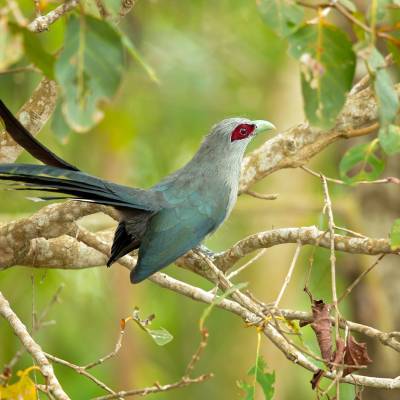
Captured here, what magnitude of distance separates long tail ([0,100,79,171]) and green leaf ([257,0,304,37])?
1.24 metres

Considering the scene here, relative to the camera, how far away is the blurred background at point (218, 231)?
266 inches

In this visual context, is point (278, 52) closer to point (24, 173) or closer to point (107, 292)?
point (107, 292)

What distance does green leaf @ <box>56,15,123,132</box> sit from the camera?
180 cm

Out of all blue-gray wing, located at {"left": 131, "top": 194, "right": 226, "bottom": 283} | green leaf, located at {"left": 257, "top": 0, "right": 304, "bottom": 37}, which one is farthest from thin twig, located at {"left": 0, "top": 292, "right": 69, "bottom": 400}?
green leaf, located at {"left": 257, "top": 0, "right": 304, "bottom": 37}

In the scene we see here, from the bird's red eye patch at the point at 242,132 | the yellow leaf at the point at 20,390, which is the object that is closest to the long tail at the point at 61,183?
the yellow leaf at the point at 20,390

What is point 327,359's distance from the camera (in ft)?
9.35

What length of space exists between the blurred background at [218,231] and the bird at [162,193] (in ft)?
5.63

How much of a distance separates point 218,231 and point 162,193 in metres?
2.65

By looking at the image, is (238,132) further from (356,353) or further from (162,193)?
(356,353)

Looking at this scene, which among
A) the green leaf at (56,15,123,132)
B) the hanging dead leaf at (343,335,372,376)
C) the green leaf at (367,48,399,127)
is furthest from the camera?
the hanging dead leaf at (343,335,372,376)

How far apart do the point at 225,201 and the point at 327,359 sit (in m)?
1.36

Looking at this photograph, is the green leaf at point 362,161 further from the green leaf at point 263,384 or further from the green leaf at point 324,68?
the green leaf at point 324,68

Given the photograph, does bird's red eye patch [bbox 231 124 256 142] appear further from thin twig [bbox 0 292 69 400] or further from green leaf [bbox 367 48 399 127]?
green leaf [bbox 367 48 399 127]

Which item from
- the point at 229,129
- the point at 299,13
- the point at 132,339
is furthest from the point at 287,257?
the point at 299,13
